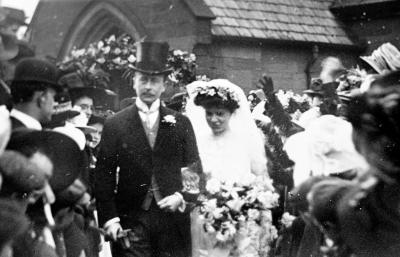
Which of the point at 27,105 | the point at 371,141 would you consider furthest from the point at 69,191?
the point at 371,141

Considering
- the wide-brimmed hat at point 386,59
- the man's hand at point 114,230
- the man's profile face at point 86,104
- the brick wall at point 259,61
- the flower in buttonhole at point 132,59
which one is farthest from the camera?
the brick wall at point 259,61

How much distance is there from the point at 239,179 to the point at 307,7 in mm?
10764

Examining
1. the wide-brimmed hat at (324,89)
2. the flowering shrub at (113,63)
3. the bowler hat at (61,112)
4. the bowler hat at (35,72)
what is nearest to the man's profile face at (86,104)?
the flowering shrub at (113,63)

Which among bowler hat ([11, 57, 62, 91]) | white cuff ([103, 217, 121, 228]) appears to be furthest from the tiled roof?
bowler hat ([11, 57, 62, 91])

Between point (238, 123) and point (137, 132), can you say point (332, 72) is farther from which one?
point (137, 132)

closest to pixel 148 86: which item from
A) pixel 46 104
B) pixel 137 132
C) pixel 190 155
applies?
pixel 137 132

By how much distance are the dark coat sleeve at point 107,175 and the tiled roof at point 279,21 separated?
327 inches

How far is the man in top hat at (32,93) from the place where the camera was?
Answer: 17.9ft

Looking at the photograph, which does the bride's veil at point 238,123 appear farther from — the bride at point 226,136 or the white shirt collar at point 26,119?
the white shirt collar at point 26,119

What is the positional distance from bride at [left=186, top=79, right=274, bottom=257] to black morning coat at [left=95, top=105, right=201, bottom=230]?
29.3 inches

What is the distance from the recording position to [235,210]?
7211mm

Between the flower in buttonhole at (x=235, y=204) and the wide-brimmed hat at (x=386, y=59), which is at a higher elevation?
the wide-brimmed hat at (x=386, y=59)

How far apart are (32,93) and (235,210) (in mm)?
2278

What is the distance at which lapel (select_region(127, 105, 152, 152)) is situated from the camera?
23.1 feet
